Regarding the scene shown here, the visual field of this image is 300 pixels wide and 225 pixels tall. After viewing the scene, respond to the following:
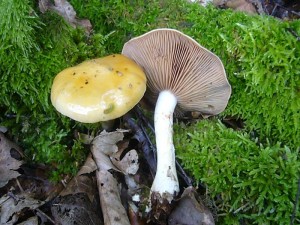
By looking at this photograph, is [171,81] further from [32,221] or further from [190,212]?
[32,221]

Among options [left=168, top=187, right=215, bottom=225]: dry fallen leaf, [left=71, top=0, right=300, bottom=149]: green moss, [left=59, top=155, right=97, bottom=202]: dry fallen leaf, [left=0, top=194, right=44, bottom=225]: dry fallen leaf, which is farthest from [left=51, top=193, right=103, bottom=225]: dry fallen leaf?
[left=71, top=0, right=300, bottom=149]: green moss

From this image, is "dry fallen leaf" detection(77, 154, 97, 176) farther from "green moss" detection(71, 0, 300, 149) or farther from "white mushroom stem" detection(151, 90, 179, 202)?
"green moss" detection(71, 0, 300, 149)

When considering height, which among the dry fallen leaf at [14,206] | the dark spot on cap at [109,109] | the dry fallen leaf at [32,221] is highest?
the dark spot on cap at [109,109]

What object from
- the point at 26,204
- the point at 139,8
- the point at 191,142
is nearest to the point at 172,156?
the point at 191,142

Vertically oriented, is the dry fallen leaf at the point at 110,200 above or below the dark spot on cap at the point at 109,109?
below

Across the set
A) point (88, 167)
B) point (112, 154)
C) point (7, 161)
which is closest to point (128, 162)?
point (112, 154)

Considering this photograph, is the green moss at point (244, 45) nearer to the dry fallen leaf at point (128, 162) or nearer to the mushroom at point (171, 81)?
the mushroom at point (171, 81)

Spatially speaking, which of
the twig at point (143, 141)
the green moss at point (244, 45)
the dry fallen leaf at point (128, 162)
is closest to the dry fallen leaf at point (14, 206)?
the dry fallen leaf at point (128, 162)
